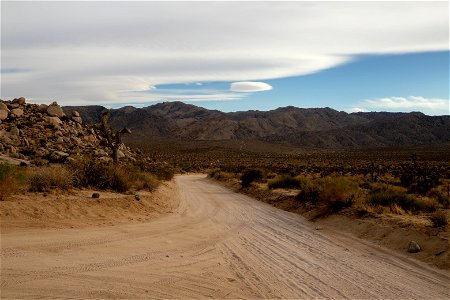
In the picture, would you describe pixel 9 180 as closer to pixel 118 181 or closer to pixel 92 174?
pixel 92 174

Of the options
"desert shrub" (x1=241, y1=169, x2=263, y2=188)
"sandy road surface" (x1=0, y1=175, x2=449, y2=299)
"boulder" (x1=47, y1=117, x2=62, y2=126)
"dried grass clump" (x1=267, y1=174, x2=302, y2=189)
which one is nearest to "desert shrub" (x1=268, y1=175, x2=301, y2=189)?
"dried grass clump" (x1=267, y1=174, x2=302, y2=189)

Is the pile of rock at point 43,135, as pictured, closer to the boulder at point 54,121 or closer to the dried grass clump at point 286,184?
the boulder at point 54,121

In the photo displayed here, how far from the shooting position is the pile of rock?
3008cm

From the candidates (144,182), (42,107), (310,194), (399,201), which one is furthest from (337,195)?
(42,107)

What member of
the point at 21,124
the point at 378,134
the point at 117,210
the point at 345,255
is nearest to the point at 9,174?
the point at 117,210

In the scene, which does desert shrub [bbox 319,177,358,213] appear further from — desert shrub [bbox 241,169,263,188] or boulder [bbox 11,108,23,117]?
boulder [bbox 11,108,23,117]

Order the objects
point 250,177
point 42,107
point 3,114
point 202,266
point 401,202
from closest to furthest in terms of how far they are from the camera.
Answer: point 202,266, point 401,202, point 250,177, point 3,114, point 42,107

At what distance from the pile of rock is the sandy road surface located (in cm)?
1759

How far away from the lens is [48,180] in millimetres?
15578

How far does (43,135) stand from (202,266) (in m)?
30.6

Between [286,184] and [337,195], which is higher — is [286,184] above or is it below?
below

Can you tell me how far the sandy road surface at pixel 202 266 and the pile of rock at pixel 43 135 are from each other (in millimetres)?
17594

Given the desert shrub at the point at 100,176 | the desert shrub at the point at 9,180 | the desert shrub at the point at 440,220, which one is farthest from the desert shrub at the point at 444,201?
the desert shrub at the point at 9,180

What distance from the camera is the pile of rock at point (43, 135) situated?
3008cm
